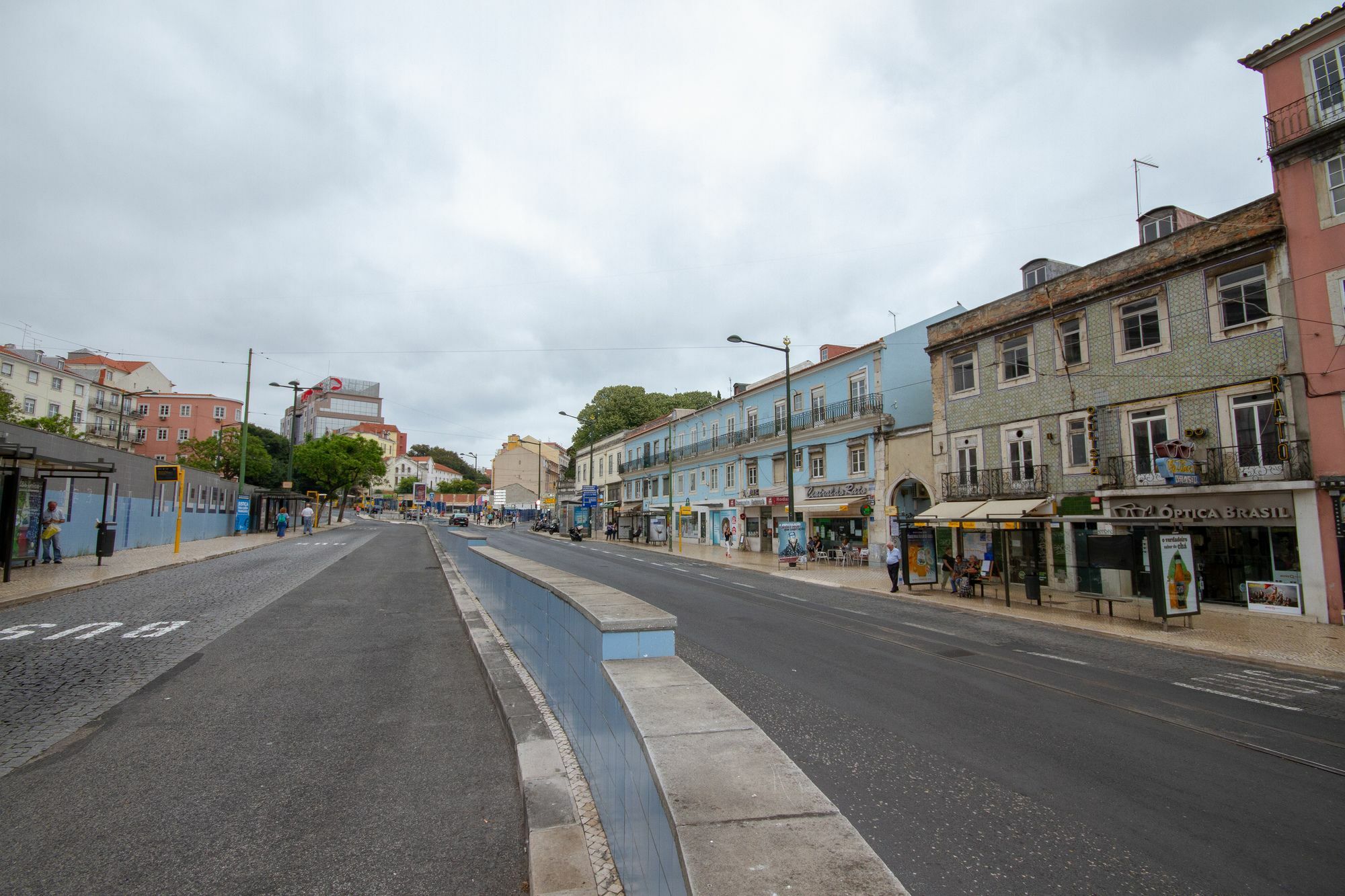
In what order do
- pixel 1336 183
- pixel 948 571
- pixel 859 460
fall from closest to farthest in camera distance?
pixel 1336 183
pixel 948 571
pixel 859 460

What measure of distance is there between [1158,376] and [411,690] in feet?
63.8

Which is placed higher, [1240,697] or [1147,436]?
[1147,436]

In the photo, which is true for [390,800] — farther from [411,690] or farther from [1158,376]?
[1158,376]

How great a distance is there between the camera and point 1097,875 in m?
3.62

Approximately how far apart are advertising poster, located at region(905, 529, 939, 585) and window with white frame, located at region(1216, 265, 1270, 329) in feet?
29.8

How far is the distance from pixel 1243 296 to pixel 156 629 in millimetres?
22713

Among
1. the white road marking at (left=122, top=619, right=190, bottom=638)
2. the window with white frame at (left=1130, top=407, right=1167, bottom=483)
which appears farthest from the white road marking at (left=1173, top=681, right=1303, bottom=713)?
the white road marking at (left=122, top=619, right=190, bottom=638)

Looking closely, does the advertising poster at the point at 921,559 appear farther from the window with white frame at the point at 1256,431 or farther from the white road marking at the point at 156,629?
the white road marking at the point at 156,629

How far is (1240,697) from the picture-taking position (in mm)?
7992

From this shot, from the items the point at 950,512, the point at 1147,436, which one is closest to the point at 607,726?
the point at 1147,436

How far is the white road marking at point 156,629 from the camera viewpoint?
8.82 meters

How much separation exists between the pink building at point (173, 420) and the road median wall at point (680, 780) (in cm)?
8717

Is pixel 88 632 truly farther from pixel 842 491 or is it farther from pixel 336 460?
pixel 336 460

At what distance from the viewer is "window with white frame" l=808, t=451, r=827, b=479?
32125mm
